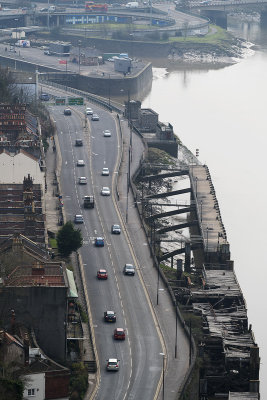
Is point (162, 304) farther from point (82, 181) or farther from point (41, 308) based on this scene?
point (82, 181)

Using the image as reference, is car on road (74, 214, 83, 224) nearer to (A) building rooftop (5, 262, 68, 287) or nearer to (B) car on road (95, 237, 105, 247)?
(B) car on road (95, 237, 105, 247)

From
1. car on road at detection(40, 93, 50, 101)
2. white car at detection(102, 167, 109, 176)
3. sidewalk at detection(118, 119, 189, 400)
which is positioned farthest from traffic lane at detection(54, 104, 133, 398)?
car on road at detection(40, 93, 50, 101)

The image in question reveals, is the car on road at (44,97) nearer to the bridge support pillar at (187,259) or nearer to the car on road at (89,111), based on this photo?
the car on road at (89,111)

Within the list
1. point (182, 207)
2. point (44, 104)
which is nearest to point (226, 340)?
point (182, 207)

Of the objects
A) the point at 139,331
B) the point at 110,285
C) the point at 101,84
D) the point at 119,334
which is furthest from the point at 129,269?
the point at 101,84

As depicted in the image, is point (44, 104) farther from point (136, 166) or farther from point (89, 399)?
point (89, 399)

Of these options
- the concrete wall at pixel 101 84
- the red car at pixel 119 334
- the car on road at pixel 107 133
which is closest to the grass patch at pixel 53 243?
the red car at pixel 119 334

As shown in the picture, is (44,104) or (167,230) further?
(44,104)
